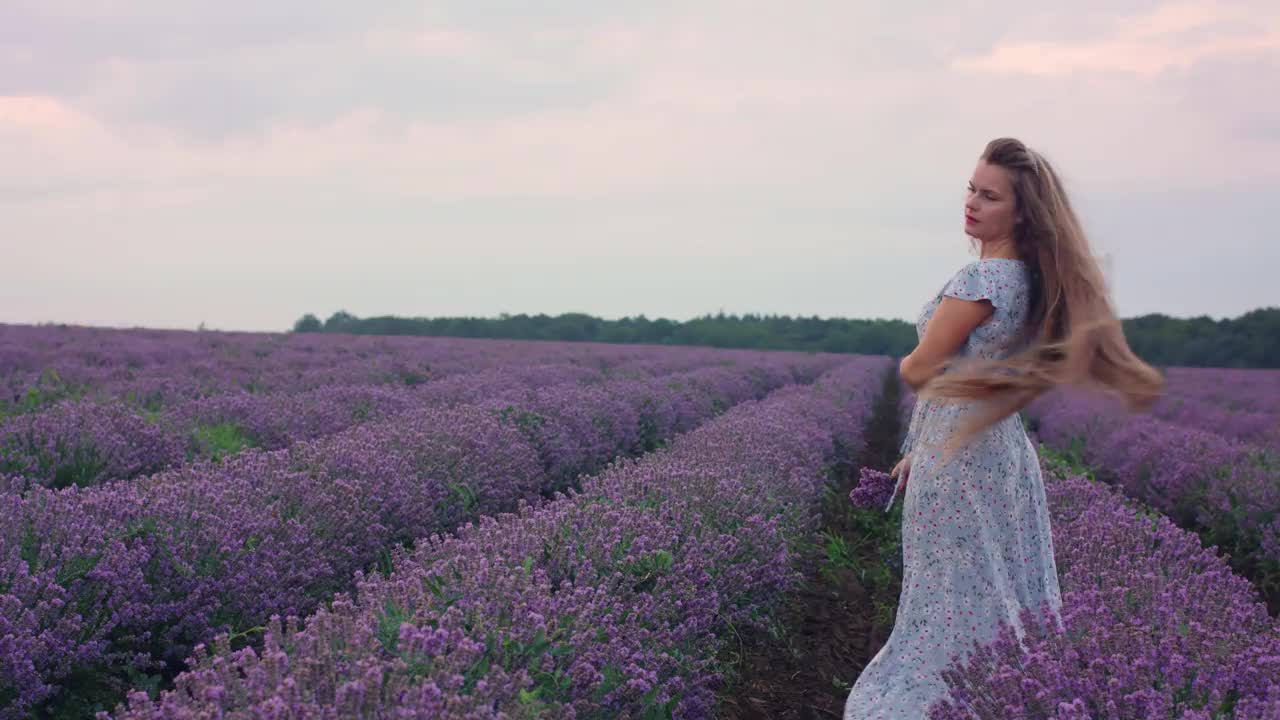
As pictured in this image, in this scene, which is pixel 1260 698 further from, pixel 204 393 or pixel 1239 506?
pixel 204 393

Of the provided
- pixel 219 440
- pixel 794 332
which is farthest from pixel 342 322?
pixel 219 440

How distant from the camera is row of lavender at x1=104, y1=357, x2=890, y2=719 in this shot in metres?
1.86

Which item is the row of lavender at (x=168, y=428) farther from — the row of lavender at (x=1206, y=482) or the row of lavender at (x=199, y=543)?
the row of lavender at (x=1206, y=482)

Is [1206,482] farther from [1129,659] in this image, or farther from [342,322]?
[342,322]

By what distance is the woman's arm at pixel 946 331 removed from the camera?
2.88 metres

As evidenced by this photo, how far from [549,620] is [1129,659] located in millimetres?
1440

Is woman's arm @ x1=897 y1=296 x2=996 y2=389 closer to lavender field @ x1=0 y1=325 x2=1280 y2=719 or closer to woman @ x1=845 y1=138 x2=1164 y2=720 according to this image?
woman @ x1=845 y1=138 x2=1164 y2=720

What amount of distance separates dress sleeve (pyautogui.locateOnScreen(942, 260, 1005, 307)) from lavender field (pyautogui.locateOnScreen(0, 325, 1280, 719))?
54 centimetres

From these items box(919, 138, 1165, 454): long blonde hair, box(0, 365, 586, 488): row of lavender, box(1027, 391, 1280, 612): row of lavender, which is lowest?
box(1027, 391, 1280, 612): row of lavender

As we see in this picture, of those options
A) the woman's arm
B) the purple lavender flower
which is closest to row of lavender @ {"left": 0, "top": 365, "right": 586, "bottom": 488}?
the purple lavender flower

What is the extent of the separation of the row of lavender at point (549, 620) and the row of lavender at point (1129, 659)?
2.32 feet

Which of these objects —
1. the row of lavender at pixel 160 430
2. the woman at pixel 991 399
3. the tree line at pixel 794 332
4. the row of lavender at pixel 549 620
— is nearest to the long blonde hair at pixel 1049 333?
the woman at pixel 991 399

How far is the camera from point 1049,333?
2.92 m

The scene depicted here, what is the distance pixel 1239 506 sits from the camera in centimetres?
666
